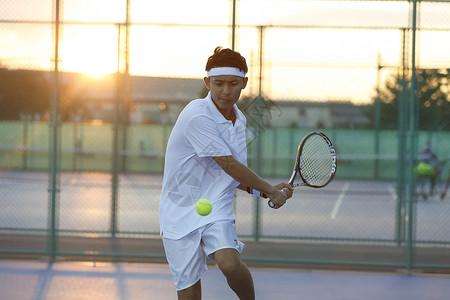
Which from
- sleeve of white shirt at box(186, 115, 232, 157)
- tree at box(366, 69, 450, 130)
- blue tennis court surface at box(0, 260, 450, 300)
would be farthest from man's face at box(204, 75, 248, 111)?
tree at box(366, 69, 450, 130)

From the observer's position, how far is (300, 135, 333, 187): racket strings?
4.46m

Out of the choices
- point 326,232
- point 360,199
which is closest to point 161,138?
point 360,199

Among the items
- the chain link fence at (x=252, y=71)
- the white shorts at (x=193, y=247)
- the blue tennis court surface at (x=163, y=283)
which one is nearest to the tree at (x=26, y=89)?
the chain link fence at (x=252, y=71)

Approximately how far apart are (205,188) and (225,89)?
0.50 m

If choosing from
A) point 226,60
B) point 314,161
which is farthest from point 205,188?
point 314,161

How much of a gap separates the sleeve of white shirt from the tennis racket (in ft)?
2.13

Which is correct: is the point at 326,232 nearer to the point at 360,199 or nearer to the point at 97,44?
the point at 97,44

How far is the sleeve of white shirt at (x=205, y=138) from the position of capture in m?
3.75

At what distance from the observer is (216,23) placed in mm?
7879

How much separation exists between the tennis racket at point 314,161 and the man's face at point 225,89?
67 centimetres

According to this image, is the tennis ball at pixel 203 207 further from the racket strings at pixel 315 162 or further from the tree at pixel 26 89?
the tree at pixel 26 89

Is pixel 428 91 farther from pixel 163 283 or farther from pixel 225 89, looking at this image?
pixel 225 89

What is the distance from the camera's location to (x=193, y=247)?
12.6ft

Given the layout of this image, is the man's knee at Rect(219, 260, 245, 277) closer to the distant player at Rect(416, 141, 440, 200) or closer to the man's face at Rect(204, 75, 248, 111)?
the man's face at Rect(204, 75, 248, 111)
